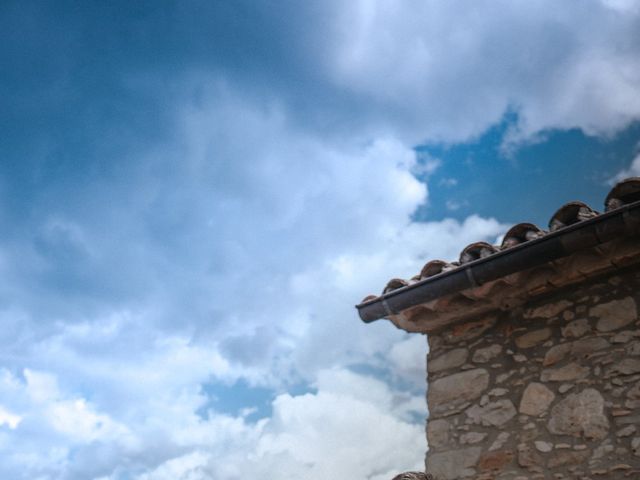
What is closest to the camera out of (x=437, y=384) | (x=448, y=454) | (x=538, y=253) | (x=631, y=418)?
(x=631, y=418)

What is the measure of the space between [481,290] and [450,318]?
0.46 meters

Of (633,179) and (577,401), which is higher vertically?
(633,179)

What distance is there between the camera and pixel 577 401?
4.07 m

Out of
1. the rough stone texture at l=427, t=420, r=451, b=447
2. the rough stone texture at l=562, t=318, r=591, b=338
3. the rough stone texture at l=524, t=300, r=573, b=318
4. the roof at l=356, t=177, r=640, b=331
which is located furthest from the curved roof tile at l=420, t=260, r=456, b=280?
the rough stone texture at l=427, t=420, r=451, b=447

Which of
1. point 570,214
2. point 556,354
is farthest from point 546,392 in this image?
point 570,214

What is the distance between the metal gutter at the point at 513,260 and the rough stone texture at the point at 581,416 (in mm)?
963

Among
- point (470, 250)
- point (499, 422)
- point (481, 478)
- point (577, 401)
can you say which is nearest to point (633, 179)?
point (470, 250)

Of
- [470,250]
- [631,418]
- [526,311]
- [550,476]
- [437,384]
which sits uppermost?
[470,250]

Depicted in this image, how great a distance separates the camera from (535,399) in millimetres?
4250

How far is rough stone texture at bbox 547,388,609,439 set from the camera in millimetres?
3924

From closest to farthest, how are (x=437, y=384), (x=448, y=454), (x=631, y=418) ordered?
1. (x=631, y=418)
2. (x=448, y=454)
3. (x=437, y=384)

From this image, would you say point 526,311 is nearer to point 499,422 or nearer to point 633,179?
point 499,422

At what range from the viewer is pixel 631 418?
12.5 ft

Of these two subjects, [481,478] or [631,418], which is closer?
[631,418]
